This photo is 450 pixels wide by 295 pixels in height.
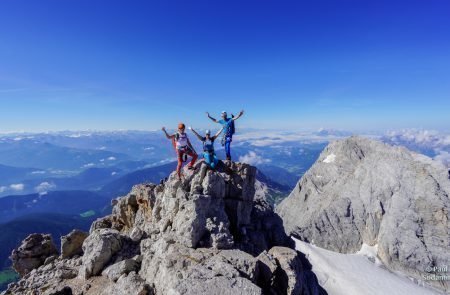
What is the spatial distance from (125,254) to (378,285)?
355 ft

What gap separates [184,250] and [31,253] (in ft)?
76.0

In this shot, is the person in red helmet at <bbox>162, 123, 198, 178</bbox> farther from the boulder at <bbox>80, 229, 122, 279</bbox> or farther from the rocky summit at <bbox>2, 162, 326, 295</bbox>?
the boulder at <bbox>80, 229, 122, 279</bbox>

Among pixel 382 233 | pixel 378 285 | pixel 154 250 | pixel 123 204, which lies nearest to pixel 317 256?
pixel 378 285

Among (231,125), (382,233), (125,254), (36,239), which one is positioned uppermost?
(231,125)

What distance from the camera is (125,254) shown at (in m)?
25.1

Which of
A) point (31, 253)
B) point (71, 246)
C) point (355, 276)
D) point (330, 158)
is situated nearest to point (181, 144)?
point (71, 246)

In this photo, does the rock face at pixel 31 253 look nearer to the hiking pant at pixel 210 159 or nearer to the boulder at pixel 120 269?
the boulder at pixel 120 269

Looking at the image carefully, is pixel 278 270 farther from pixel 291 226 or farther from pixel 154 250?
pixel 291 226

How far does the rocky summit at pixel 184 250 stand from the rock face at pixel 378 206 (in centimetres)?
10839

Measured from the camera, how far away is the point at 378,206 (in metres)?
137

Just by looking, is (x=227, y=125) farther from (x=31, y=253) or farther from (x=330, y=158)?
(x=330, y=158)

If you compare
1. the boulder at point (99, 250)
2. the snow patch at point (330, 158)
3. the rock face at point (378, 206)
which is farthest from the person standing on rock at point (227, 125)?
the snow patch at point (330, 158)

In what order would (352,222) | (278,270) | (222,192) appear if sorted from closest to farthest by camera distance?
(278,270) → (222,192) → (352,222)

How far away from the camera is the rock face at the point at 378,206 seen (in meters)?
114
